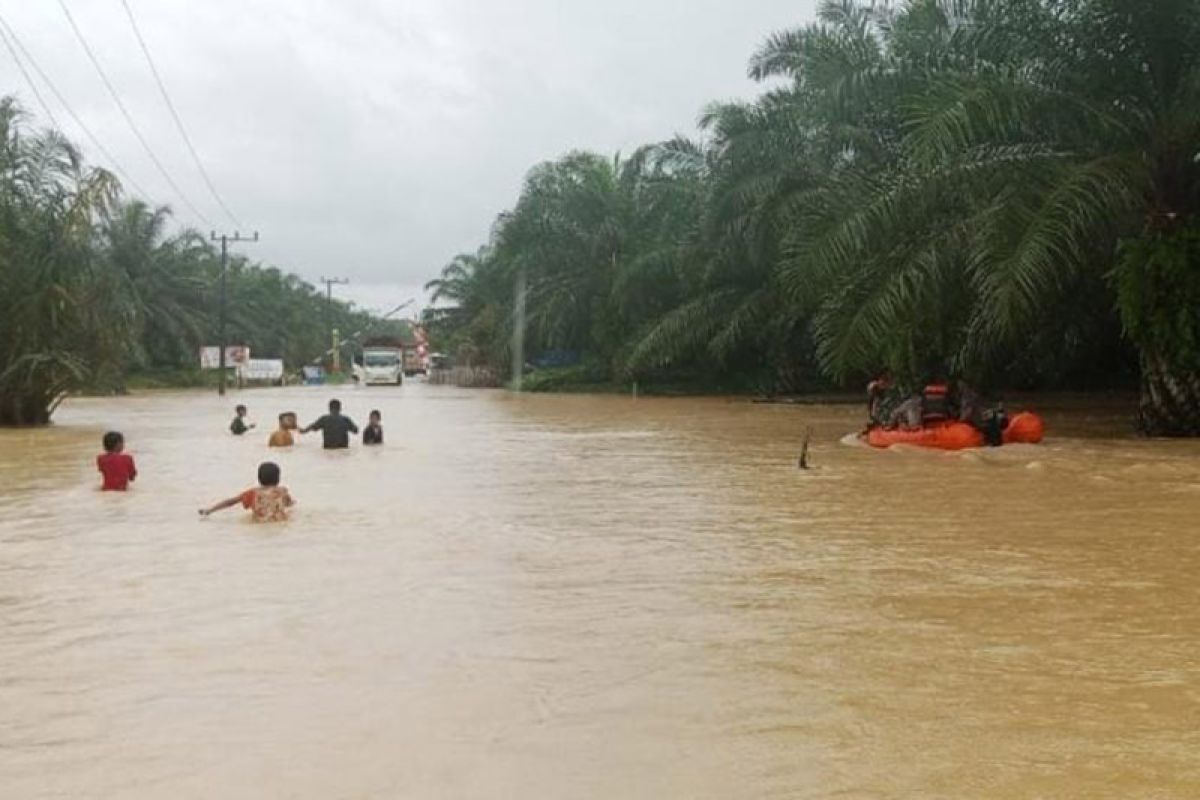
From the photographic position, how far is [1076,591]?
7535 mm

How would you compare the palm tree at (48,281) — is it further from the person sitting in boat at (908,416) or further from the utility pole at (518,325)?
the utility pole at (518,325)

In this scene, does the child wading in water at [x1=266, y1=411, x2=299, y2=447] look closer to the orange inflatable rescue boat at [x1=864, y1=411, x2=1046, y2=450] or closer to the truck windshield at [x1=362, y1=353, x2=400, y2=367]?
the orange inflatable rescue boat at [x1=864, y1=411, x2=1046, y2=450]

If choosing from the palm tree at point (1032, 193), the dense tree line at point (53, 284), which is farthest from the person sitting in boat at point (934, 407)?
the dense tree line at point (53, 284)

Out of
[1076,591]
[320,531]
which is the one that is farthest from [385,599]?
[1076,591]

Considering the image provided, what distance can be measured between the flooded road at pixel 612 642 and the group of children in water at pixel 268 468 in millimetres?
226

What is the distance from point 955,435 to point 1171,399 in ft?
11.3

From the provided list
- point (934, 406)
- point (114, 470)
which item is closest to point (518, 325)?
point (934, 406)

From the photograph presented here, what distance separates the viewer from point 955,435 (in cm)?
1772

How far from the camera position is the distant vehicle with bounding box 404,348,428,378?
11119cm

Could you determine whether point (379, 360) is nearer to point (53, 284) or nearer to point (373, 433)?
point (53, 284)

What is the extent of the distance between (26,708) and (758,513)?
7.24 metres

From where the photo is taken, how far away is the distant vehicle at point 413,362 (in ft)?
365

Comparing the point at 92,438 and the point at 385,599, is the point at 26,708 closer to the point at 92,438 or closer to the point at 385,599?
the point at 385,599

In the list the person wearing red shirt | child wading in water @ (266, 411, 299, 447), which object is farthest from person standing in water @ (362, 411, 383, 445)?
the person wearing red shirt
